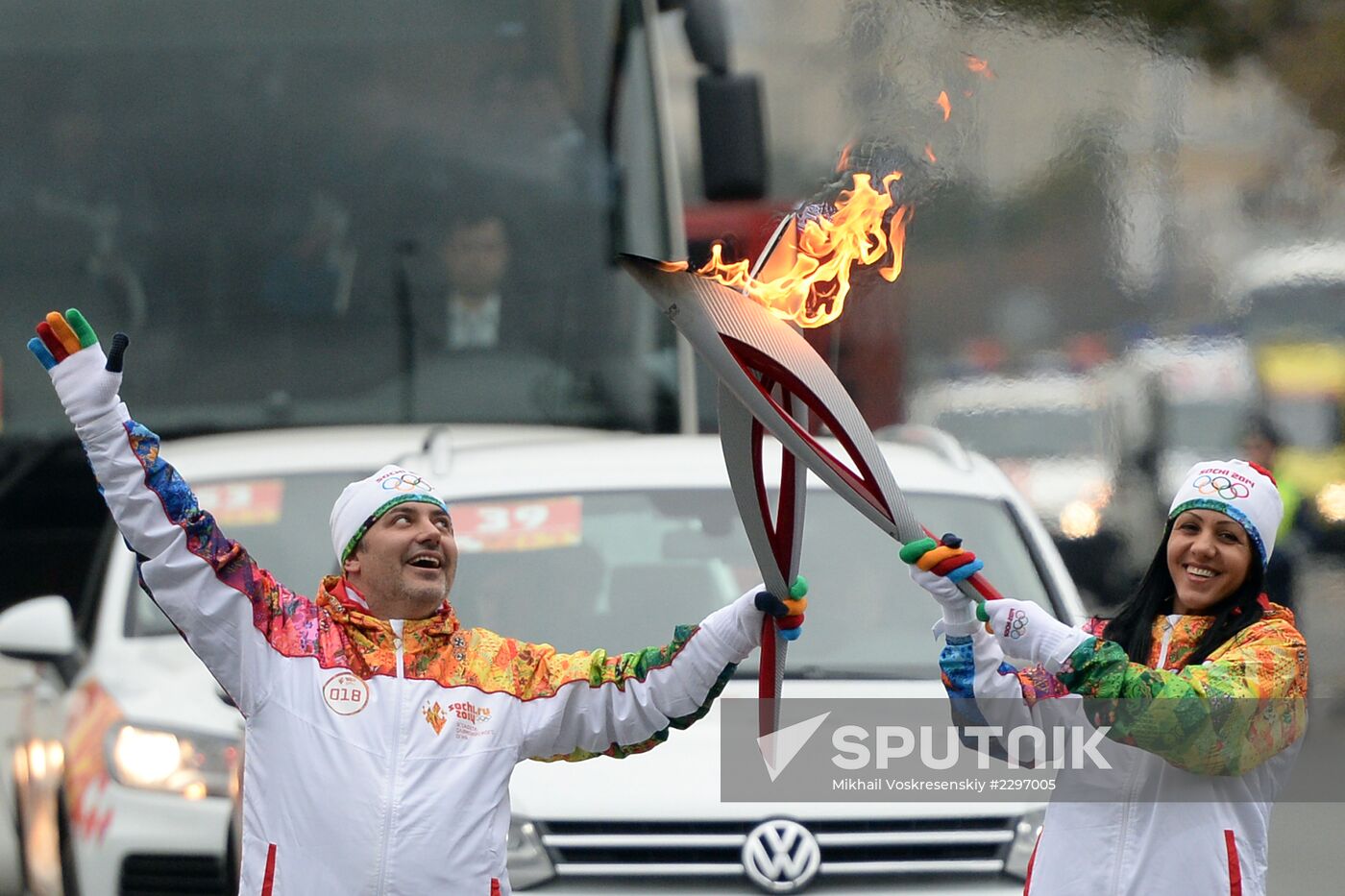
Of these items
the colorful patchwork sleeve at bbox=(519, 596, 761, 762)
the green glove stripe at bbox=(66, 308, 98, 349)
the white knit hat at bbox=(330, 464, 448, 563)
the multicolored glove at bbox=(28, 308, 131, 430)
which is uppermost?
the green glove stripe at bbox=(66, 308, 98, 349)

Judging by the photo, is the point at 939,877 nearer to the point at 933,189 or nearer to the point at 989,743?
the point at 989,743

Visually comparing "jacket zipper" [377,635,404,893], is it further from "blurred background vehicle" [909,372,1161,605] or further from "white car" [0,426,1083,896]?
"blurred background vehicle" [909,372,1161,605]

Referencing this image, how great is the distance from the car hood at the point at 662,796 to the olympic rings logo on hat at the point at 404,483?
1.10 m

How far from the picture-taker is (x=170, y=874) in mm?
5059

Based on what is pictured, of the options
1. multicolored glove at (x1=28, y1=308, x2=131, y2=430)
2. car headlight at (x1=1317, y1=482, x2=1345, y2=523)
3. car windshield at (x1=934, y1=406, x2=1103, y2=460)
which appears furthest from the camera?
car headlight at (x1=1317, y1=482, x2=1345, y2=523)

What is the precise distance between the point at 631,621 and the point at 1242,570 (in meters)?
1.77

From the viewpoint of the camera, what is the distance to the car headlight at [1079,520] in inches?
493

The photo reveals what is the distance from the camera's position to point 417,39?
7562mm

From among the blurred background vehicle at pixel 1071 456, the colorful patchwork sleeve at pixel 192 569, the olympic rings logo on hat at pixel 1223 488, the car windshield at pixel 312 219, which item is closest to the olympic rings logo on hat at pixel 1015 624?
the olympic rings logo on hat at pixel 1223 488

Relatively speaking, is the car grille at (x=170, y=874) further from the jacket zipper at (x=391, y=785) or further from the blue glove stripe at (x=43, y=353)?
the blue glove stripe at (x=43, y=353)

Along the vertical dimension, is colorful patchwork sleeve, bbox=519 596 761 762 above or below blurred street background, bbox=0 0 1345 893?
below

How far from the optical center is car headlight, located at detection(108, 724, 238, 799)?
5098 mm

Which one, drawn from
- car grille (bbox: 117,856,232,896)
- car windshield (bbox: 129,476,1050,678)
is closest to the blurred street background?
car windshield (bbox: 129,476,1050,678)

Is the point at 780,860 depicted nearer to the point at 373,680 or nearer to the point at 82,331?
the point at 373,680
